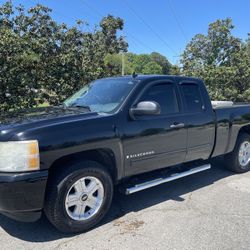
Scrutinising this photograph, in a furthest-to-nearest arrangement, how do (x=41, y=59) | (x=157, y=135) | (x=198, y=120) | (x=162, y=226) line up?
(x=41, y=59)
(x=198, y=120)
(x=157, y=135)
(x=162, y=226)

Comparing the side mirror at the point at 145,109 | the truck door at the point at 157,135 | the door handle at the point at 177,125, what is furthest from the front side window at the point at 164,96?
the side mirror at the point at 145,109

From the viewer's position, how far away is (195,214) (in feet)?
14.2

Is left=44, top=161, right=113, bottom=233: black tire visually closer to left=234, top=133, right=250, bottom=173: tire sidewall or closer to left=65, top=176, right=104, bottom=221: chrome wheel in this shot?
left=65, top=176, right=104, bottom=221: chrome wheel

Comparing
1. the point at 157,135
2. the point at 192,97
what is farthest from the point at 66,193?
the point at 192,97

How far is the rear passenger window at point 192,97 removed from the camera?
5.15m

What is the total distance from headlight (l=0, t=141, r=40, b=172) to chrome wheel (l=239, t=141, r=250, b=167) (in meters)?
4.31

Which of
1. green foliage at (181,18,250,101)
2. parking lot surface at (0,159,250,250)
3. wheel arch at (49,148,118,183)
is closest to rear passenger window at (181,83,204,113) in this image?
parking lot surface at (0,159,250,250)

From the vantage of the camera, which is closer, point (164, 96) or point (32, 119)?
point (32, 119)

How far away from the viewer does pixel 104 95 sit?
470cm

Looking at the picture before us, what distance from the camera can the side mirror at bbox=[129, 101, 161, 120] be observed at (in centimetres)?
414

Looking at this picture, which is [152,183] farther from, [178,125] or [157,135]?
[178,125]

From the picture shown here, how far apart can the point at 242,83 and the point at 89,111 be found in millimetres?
14545

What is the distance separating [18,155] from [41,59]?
6.42m

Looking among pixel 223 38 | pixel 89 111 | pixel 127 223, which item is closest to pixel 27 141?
pixel 89 111
